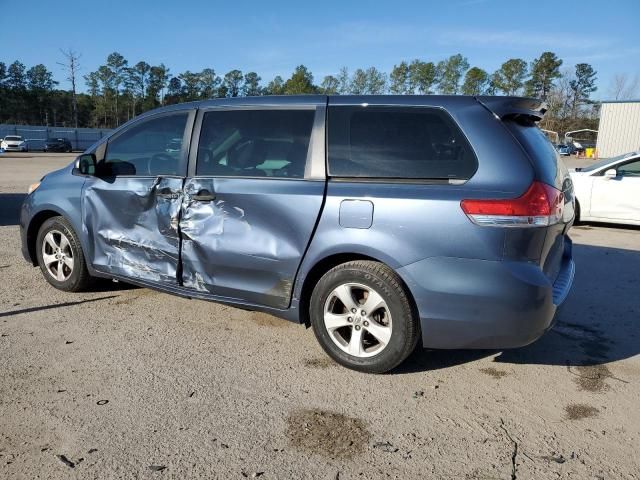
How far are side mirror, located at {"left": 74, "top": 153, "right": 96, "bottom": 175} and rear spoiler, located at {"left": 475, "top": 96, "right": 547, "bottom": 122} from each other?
3.23 meters

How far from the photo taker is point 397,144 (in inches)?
131

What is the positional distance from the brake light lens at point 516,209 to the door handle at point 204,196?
1829 mm

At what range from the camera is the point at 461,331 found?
123 inches

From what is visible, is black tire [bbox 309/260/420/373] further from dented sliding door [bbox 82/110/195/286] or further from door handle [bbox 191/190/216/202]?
dented sliding door [bbox 82/110/195/286]

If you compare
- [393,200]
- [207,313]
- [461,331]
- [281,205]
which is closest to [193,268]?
[207,313]

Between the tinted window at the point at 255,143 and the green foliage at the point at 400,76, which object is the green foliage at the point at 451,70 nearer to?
the green foliage at the point at 400,76

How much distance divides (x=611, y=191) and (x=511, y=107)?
6.89 metres

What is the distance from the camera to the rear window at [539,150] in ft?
10.3

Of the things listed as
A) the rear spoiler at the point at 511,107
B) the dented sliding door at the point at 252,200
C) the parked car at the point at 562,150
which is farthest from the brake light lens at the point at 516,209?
the parked car at the point at 562,150

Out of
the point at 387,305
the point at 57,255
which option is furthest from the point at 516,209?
the point at 57,255

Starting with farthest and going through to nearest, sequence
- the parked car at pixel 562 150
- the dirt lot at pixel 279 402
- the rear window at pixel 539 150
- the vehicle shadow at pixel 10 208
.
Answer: the vehicle shadow at pixel 10 208
the parked car at pixel 562 150
the rear window at pixel 539 150
the dirt lot at pixel 279 402

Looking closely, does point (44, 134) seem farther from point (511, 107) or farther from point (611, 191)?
point (511, 107)

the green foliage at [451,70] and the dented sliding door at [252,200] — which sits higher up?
the green foliage at [451,70]

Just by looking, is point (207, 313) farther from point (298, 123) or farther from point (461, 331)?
point (461, 331)
